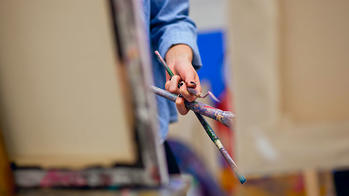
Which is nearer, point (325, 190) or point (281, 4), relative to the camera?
point (281, 4)

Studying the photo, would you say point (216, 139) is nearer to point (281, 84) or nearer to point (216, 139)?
point (216, 139)

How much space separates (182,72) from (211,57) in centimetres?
6

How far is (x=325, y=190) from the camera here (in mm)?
373

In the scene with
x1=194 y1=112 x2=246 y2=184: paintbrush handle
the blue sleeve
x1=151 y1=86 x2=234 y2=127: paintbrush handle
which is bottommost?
x1=194 y1=112 x2=246 y2=184: paintbrush handle

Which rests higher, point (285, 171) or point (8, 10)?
point (8, 10)

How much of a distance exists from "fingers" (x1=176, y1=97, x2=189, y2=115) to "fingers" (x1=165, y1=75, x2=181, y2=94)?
1 centimetres

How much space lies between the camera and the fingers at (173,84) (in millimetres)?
332

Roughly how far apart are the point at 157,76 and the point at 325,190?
0.29 m

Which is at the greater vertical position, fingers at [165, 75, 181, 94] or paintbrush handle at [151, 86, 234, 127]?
fingers at [165, 75, 181, 94]

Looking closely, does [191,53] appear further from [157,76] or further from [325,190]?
[325,190]

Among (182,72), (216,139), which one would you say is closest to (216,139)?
(216,139)

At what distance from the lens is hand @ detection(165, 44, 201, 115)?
329 mm

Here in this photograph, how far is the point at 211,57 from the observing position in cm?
36

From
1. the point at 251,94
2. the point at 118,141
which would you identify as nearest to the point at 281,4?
the point at 251,94
